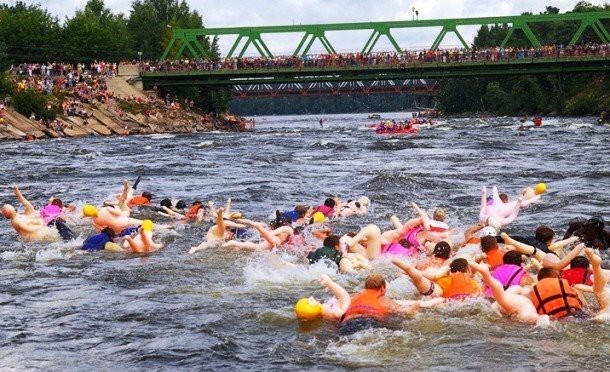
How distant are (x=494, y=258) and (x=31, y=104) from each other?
51912mm

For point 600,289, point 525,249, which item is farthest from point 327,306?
point 525,249

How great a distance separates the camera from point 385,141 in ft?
189

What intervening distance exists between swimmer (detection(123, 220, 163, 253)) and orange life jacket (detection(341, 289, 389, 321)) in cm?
714

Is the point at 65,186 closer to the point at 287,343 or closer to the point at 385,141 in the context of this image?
the point at 287,343

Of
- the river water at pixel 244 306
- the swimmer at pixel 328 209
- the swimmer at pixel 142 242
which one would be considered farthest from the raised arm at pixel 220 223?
the swimmer at pixel 328 209

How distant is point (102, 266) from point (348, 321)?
6.35 metres

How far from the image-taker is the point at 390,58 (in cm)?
8119

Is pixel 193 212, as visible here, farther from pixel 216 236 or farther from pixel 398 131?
pixel 398 131

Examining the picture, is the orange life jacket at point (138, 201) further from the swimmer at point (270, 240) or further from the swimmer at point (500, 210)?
the swimmer at point (500, 210)

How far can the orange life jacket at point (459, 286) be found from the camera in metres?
12.3

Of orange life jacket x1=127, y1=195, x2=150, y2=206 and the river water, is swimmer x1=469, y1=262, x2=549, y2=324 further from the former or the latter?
orange life jacket x1=127, y1=195, x2=150, y2=206

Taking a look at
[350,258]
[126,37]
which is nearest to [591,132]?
[350,258]

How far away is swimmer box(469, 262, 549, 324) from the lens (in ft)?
37.6

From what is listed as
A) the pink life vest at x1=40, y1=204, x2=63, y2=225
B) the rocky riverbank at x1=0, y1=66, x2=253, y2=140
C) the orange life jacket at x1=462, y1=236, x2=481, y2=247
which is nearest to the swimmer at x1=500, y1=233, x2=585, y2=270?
the orange life jacket at x1=462, y1=236, x2=481, y2=247
